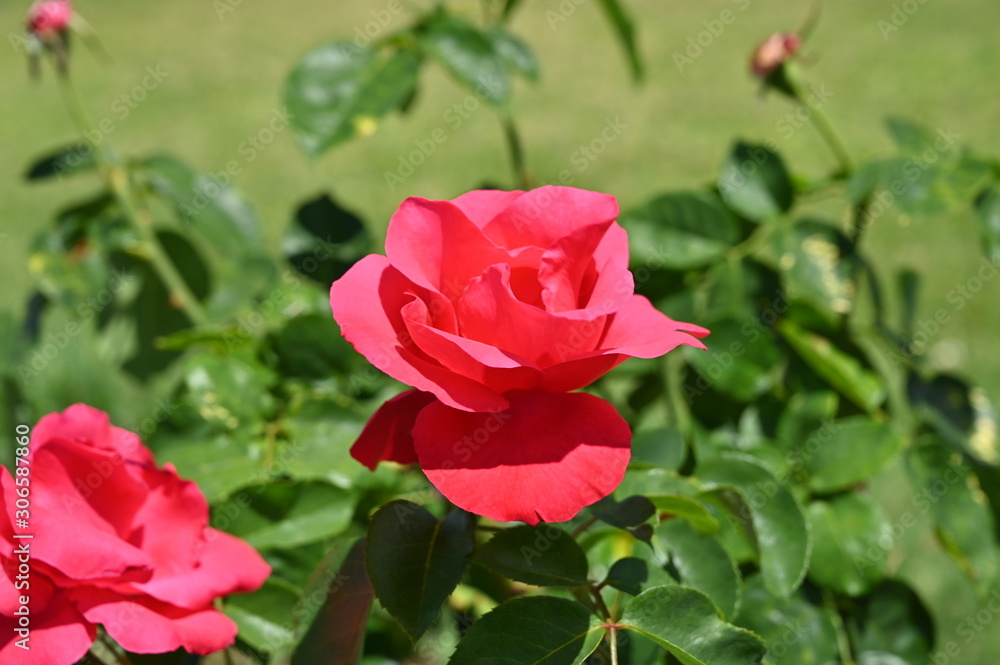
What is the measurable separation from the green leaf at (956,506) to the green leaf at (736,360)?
5.9 inches

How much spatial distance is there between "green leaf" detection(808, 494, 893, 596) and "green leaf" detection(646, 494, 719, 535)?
229mm

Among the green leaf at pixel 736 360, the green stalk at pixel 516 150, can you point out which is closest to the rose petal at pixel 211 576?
the green leaf at pixel 736 360

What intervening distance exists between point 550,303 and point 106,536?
27cm

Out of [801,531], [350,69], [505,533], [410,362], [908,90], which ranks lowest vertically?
[908,90]

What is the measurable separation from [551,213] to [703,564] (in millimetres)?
249

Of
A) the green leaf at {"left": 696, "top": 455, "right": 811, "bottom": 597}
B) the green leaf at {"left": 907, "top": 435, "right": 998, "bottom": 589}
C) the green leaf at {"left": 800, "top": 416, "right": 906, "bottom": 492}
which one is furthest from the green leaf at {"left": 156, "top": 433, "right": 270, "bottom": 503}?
the green leaf at {"left": 907, "top": 435, "right": 998, "bottom": 589}

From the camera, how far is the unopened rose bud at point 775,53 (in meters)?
1.02

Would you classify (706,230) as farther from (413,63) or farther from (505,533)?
(505,533)

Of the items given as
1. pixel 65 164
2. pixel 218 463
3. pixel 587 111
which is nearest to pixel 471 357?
pixel 218 463

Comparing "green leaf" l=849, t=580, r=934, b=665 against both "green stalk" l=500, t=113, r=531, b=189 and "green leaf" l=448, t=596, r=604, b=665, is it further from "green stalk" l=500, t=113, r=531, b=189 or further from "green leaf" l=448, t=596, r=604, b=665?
"green stalk" l=500, t=113, r=531, b=189

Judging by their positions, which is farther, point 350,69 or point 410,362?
point 350,69

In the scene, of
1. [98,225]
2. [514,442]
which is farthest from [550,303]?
[98,225]

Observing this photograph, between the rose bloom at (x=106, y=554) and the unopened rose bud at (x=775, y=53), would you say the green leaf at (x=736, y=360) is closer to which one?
the unopened rose bud at (x=775, y=53)

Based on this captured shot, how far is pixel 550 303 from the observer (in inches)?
18.9
